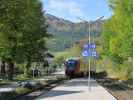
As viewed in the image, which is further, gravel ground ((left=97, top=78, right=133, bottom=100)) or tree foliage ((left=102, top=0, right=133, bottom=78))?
tree foliage ((left=102, top=0, right=133, bottom=78))

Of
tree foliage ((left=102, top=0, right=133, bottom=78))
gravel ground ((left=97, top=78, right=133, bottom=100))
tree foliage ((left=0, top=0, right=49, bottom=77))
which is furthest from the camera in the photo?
tree foliage ((left=102, top=0, right=133, bottom=78))

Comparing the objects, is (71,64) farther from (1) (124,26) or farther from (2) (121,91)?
(2) (121,91)

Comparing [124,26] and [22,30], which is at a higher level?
[22,30]

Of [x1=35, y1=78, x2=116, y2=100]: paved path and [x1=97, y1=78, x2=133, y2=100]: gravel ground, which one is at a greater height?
[x1=35, y1=78, x2=116, y2=100]: paved path

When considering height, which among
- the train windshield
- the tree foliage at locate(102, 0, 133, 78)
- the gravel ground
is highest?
the tree foliage at locate(102, 0, 133, 78)

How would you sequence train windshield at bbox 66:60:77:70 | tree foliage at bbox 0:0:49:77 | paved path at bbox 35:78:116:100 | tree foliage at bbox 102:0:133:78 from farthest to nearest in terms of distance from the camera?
train windshield at bbox 66:60:77:70 < tree foliage at bbox 102:0:133:78 < tree foliage at bbox 0:0:49:77 < paved path at bbox 35:78:116:100

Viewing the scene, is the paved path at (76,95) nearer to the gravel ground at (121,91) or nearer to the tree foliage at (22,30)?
the gravel ground at (121,91)

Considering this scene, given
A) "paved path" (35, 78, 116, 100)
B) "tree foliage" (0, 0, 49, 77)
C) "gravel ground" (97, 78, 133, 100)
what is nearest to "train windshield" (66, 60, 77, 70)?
"tree foliage" (0, 0, 49, 77)

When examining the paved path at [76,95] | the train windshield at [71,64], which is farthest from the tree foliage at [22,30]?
the train windshield at [71,64]

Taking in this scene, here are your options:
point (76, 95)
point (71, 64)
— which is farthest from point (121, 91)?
point (71, 64)

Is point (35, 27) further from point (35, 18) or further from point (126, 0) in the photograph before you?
point (126, 0)

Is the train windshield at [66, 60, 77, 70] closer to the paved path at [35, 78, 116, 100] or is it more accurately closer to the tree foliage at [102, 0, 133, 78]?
the tree foliage at [102, 0, 133, 78]

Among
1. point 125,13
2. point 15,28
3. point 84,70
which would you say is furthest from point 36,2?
point 84,70

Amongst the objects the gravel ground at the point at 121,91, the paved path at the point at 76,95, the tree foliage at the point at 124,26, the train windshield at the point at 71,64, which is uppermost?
the tree foliage at the point at 124,26
